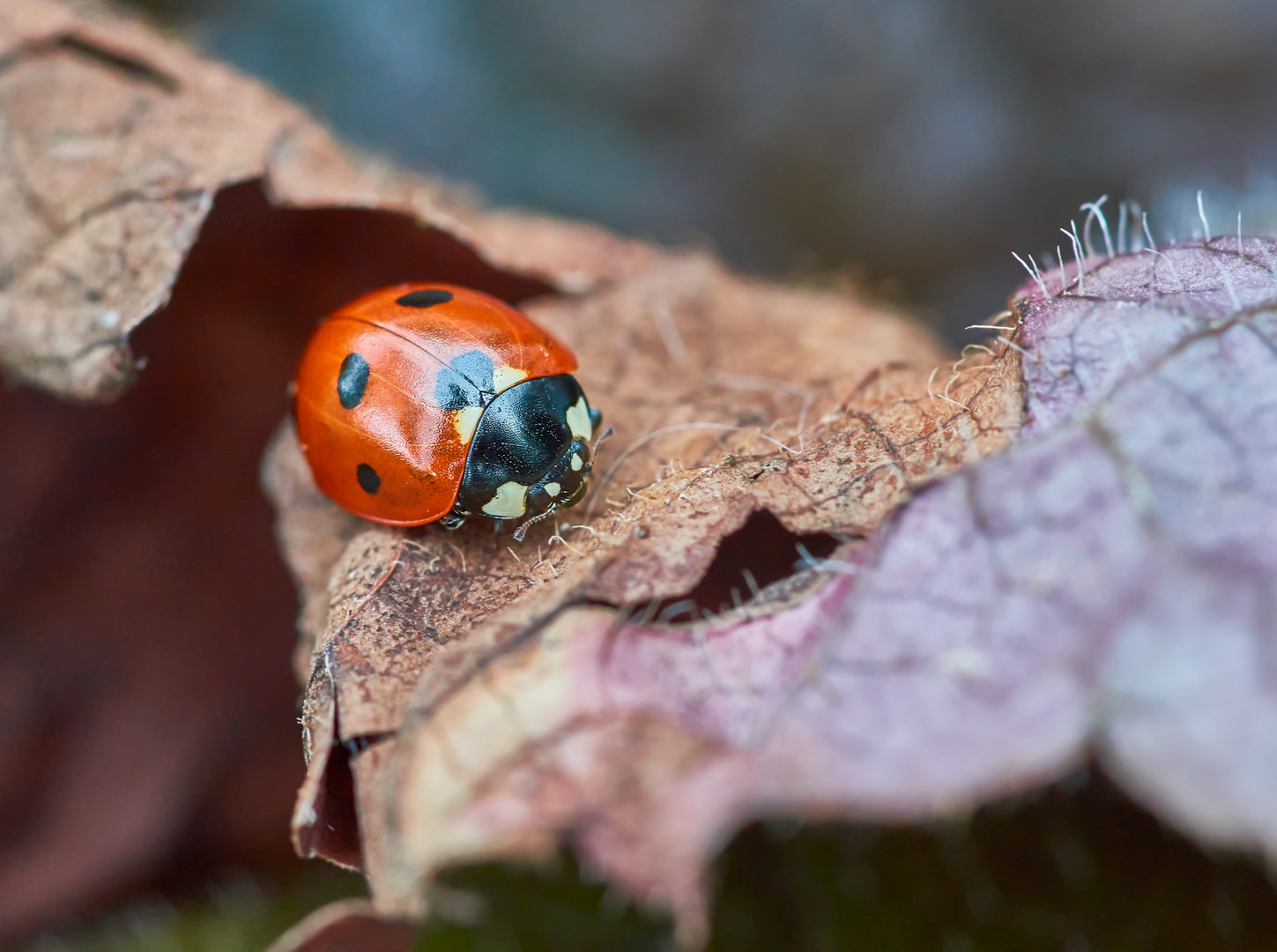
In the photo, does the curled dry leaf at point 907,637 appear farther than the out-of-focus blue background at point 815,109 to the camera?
No

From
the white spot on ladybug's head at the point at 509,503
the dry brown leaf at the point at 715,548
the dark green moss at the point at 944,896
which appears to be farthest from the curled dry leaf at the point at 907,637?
the white spot on ladybug's head at the point at 509,503

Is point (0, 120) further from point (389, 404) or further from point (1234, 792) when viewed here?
point (1234, 792)

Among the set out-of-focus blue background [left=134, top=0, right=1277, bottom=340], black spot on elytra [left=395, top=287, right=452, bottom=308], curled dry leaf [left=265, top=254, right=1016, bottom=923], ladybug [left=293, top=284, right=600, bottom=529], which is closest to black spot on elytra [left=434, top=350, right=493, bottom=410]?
ladybug [left=293, top=284, right=600, bottom=529]

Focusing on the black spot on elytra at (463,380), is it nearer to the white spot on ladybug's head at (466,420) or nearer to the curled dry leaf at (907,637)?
the white spot on ladybug's head at (466,420)

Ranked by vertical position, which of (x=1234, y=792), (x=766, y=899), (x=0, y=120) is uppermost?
(x=0, y=120)

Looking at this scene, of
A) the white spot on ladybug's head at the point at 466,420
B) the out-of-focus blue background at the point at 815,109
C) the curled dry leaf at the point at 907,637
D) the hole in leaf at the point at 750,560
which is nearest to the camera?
the curled dry leaf at the point at 907,637

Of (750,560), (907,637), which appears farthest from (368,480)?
(907,637)

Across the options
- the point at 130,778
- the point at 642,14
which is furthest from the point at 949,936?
the point at 642,14
